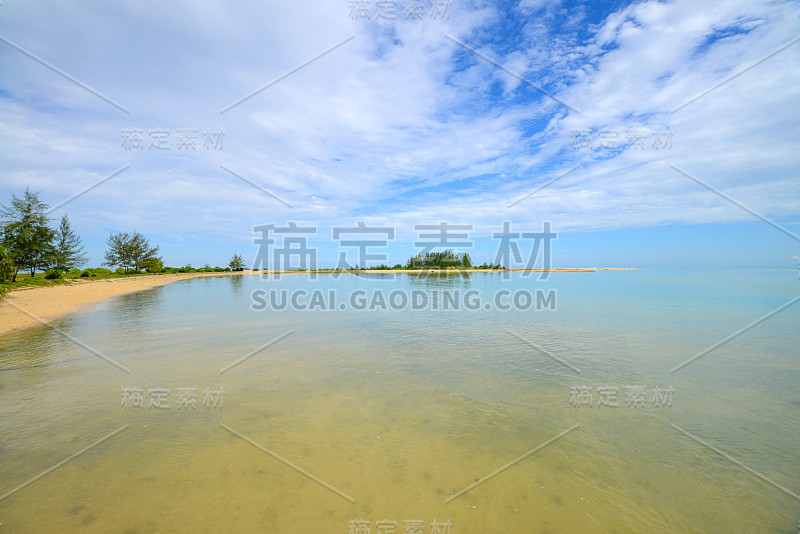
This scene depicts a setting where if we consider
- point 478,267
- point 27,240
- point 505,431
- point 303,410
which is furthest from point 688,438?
point 478,267

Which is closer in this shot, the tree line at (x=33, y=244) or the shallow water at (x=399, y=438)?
the shallow water at (x=399, y=438)

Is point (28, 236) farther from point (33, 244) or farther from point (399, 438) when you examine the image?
point (399, 438)

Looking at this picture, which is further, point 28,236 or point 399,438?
point 28,236

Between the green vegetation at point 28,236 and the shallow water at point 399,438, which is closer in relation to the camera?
the shallow water at point 399,438

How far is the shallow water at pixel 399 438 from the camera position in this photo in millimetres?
3232

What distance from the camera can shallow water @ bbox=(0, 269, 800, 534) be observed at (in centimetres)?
323

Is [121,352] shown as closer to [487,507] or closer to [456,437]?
[456,437]

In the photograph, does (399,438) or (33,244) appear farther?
(33,244)

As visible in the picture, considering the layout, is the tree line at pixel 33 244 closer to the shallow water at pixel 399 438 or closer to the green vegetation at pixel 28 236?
the green vegetation at pixel 28 236

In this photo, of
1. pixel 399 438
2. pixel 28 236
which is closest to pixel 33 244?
pixel 28 236

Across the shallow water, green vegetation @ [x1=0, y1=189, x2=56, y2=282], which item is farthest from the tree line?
the shallow water

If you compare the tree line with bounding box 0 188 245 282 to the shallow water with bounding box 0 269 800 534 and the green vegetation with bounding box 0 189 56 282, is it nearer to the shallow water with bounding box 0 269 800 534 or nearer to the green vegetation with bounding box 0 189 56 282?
the green vegetation with bounding box 0 189 56 282

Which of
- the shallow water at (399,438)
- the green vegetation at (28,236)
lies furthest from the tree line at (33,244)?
the shallow water at (399,438)

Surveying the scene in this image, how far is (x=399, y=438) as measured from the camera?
4.54m
